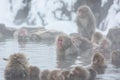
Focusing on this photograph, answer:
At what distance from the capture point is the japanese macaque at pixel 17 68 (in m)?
10.7

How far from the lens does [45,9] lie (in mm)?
Result: 26500

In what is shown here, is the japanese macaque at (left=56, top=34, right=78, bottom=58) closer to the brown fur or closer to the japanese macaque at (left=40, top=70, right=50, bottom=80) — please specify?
the brown fur

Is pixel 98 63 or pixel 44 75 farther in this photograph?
pixel 98 63

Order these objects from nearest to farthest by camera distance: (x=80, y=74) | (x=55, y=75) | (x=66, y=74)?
(x=55, y=75)
(x=66, y=74)
(x=80, y=74)

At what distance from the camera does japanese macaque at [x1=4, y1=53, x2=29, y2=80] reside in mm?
10688

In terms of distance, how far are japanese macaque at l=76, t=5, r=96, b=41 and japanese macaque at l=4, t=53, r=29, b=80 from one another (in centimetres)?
835

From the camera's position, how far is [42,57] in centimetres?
1498

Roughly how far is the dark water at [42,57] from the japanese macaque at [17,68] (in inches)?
14.9

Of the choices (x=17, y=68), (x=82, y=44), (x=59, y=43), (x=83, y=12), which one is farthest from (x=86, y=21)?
(x=17, y=68)

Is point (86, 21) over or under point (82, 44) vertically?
over

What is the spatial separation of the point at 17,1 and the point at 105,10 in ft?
20.2

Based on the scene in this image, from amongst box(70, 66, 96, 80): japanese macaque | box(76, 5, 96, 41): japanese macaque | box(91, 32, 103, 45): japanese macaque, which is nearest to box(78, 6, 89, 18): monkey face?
box(76, 5, 96, 41): japanese macaque

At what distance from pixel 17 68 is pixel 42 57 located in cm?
431

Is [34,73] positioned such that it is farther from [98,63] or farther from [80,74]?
[98,63]
